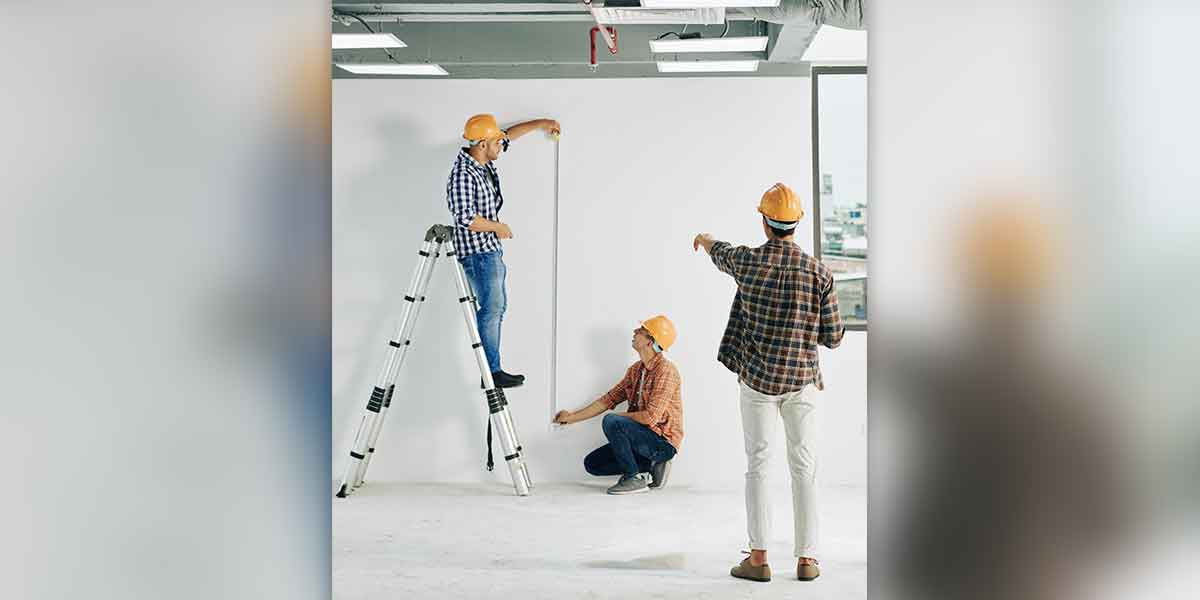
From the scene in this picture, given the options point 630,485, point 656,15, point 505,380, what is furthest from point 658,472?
point 656,15

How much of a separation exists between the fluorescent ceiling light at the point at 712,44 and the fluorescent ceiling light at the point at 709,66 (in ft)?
1.03

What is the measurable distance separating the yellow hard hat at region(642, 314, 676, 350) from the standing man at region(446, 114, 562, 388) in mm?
768

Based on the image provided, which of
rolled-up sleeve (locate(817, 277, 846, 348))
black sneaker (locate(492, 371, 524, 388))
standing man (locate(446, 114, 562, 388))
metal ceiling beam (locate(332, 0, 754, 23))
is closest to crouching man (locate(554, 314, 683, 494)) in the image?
black sneaker (locate(492, 371, 524, 388))

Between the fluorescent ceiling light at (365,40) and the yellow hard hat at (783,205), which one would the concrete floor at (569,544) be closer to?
the yellow hard hat at (783,205)

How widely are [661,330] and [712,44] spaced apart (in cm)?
153

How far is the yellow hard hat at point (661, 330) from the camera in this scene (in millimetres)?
6047

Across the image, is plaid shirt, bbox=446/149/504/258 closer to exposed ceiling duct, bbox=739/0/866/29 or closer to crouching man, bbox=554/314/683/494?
crouching man, bbox=554/314/683/494

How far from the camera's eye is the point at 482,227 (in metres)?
5.94

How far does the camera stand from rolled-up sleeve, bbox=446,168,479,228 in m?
5.95

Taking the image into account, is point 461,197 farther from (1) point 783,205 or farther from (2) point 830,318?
(2) point 830,318
